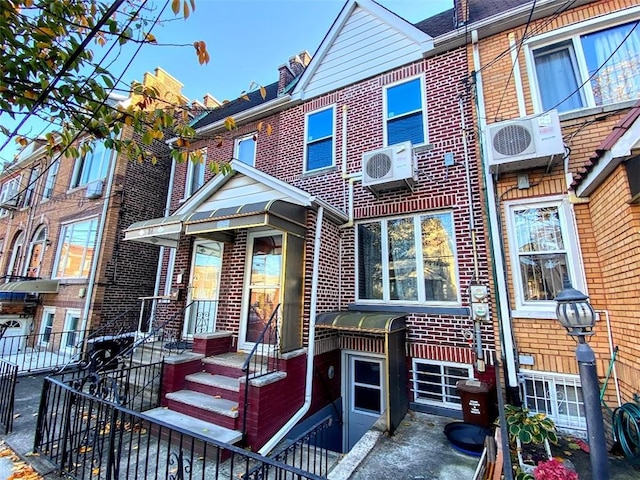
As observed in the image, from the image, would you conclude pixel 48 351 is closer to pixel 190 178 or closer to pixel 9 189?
pixel 190 178

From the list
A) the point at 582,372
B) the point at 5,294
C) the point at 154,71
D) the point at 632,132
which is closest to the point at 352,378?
the point at 582,372

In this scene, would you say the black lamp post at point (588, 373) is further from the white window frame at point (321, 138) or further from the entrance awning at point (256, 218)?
the white window frame at point (321, 138)

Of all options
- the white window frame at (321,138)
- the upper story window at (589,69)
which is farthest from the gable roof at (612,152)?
the white window frame at (321,138)

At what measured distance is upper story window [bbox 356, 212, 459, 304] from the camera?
6.02 m

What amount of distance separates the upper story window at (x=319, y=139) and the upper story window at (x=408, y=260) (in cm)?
219

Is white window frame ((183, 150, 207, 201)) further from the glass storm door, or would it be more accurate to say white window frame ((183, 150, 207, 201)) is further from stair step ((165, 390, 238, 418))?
stair step ((165, 390, 238, 418))

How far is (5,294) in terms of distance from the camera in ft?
33.8

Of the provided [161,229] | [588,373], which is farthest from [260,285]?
[588,373]

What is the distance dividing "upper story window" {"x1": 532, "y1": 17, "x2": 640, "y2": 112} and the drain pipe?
16.2 feet

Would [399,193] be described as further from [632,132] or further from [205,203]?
[205,203]

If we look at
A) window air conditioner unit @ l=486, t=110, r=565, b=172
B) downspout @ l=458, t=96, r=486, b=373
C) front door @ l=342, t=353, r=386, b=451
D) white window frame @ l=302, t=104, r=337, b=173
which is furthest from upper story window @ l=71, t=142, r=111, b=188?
window air conditioner unit @ l=486, t=110, r=565, b=172

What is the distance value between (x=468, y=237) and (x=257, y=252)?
4.47 m

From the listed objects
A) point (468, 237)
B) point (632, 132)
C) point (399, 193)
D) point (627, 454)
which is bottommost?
point (627, 454)

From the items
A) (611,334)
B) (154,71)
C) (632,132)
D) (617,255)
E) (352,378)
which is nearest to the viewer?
(632,132)
